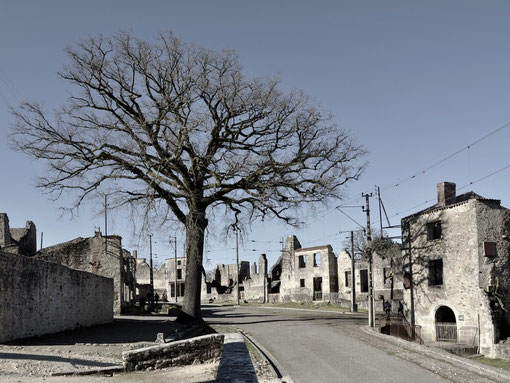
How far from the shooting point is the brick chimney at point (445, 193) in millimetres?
31406

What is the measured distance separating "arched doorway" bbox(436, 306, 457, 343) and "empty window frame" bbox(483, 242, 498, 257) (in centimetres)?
423

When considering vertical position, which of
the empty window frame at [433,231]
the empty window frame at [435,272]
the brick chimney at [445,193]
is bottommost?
the empty window frame at [435,272]

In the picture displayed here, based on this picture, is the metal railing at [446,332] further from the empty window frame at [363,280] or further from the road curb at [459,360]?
the empty window frame at [363,280]

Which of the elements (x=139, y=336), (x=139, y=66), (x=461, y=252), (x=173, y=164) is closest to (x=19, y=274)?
(x=139, y=336)

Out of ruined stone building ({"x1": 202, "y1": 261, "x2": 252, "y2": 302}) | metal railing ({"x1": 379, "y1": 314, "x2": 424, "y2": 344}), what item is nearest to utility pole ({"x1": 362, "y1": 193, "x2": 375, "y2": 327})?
metal railing ({"x1": 379, "y1": 314, "x2": 424, "y2": 344})

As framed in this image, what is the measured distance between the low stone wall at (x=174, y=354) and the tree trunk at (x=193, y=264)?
29.8 ft

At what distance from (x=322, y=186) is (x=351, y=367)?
11.1 meters

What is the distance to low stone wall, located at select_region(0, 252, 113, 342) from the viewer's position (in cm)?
1673

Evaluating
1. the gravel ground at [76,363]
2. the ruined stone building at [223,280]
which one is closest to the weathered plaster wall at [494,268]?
the gravel ground at [76,363]

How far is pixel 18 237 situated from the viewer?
45.4m

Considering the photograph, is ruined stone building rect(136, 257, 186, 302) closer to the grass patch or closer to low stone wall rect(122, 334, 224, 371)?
the grass patch

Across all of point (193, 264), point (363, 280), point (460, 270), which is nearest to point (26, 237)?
point (193, 264)

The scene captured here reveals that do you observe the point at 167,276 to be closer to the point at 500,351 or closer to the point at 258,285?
the point at 258,285

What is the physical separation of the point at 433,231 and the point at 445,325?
5.24 metres
